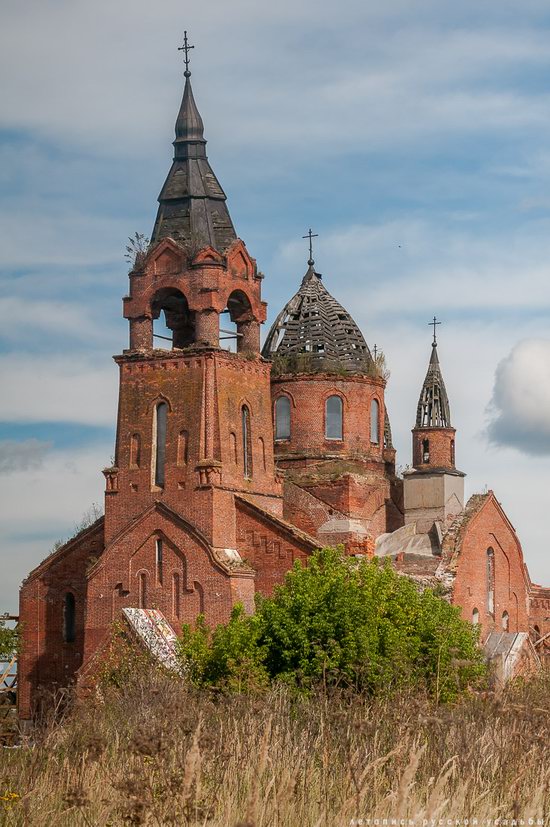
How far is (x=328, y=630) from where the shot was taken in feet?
105

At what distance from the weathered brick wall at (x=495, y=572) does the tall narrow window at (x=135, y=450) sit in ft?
30.1

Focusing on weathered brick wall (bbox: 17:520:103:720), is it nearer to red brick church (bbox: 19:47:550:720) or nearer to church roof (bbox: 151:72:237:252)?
red brick church (bbox: 19:47:550:720)

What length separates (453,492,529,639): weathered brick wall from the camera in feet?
135

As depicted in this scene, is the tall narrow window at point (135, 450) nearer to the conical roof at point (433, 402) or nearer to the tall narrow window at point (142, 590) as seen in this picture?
the tall narrow window at point (142, 590)

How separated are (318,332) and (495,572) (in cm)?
906

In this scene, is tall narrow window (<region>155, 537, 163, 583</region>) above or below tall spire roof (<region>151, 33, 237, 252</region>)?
below

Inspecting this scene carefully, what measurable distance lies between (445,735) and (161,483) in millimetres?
24227

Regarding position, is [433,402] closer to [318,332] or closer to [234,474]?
[318,332]

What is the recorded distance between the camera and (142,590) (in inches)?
1471

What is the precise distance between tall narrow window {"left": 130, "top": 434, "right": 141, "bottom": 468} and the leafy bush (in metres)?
5.31

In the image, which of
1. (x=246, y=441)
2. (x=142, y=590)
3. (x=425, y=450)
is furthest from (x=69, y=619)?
(x=425, y=450)

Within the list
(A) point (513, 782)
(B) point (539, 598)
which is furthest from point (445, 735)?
(B) point (539, 598)

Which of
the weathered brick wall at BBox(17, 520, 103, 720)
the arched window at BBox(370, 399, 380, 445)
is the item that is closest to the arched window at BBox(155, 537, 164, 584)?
the weathered brick wall at BBox(17, 520, 103, 720)

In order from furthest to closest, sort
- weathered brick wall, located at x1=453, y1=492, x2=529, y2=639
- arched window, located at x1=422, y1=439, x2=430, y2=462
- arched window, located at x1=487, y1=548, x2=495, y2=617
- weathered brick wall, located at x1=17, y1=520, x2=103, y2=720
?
arched window, located at x1=422, y1=439, x2=430, y2=462, arched window, located at x1=487, y1=548, x2=495, y2=617, weathered brick wall, located at x1=453, y1=492, x2=529, y2=639, weathered brick wall, located at x1=17, y1=520, x2=103, y2=720
